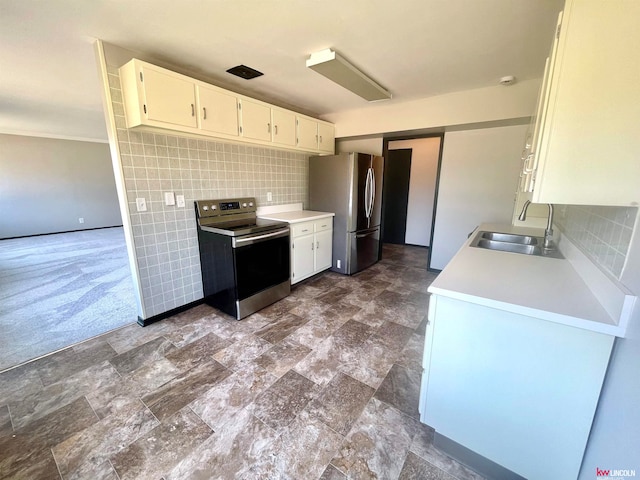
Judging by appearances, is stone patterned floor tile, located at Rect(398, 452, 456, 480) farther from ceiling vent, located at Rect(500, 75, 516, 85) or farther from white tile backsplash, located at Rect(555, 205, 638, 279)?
ceiling vent, located at Rect(500, 75, 516, 85)

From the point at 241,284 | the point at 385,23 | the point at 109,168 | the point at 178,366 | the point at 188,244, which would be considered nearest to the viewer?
the point at 385,23

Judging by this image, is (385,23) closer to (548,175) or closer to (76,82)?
(548,175)

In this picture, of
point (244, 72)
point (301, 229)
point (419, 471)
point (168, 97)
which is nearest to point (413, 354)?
point (419, 471)

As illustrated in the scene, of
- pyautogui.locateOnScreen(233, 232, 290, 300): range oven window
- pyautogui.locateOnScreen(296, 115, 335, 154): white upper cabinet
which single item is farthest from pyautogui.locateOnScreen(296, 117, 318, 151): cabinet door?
pyautogui.locateOnScreen(233, 232, 290, 300): range oven window

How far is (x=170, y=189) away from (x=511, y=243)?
10.4 ft

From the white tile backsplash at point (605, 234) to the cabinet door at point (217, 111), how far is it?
277 centimetres

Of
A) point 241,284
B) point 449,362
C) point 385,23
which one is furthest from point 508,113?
point 241,284

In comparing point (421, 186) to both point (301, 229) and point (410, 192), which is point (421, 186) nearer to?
point (410, 192)

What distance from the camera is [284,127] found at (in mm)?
3152

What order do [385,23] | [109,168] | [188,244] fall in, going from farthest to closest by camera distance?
[109,168] < [188,244] < [385,23]

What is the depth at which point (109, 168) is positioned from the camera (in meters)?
6.90

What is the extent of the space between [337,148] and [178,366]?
12.4 feet

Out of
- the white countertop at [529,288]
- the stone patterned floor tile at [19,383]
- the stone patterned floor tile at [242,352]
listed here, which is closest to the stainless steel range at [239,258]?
the stone patterned floor tile at [242,352]

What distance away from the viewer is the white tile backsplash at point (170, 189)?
87.2 inches
